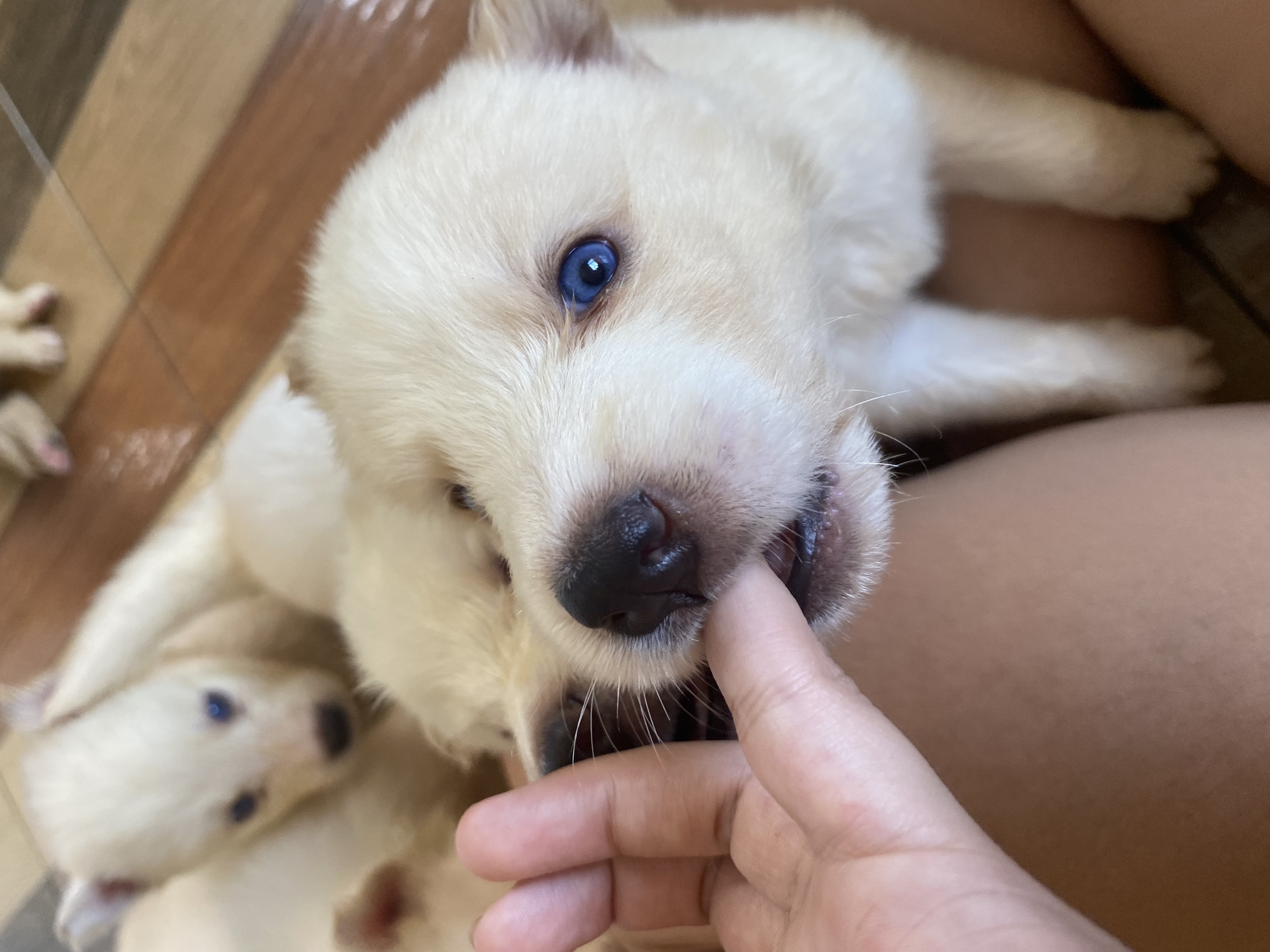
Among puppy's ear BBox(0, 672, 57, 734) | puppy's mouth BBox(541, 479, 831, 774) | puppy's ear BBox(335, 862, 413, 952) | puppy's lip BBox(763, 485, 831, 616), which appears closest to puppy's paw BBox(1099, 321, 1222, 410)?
puppy's lip BBox(763, 485, 831, 616)

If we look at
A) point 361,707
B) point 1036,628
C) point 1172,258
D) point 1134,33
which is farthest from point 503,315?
point 361,707

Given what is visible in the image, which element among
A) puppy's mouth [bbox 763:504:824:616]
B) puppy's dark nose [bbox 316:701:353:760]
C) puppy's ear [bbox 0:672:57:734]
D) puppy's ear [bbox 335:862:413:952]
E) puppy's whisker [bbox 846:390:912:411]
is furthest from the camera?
puppy's ear [bbox 0:672:57:734]

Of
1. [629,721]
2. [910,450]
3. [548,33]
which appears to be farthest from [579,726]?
[548,33]

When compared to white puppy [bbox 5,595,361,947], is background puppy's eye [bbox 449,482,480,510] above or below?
above

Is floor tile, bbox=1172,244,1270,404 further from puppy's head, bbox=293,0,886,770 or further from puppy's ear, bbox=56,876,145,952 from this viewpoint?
puppy's ear, bbox=56,876,145,952

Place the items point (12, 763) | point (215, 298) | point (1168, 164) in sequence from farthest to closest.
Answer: point (12, 763) → point (215, 298) → point (1168, 164)

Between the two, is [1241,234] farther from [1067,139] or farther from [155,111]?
[155,111]
